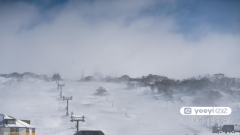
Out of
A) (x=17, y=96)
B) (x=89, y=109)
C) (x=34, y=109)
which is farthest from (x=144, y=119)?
(x=17, y=96)

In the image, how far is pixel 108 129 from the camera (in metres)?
57.5

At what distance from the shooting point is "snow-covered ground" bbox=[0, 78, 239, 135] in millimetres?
57812

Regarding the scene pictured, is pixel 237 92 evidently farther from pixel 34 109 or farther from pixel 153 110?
pixel 34 109

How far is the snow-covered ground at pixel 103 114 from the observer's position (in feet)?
190

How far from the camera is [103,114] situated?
232 ft

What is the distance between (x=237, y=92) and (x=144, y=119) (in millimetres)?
55441

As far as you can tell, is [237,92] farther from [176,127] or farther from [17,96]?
[17,96]

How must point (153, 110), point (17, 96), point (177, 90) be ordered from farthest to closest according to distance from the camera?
point (177, 90) < point (17, 96) < point (153, 110)

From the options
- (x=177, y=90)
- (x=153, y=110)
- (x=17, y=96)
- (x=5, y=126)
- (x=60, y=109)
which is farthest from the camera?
(x=177, y=90)

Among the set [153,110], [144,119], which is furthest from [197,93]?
[144,119]

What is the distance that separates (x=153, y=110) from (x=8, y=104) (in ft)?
131

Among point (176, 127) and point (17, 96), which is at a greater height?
point (17, 96)

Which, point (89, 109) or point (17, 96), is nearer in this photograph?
point (89, 109)

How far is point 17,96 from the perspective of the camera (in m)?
92.6
